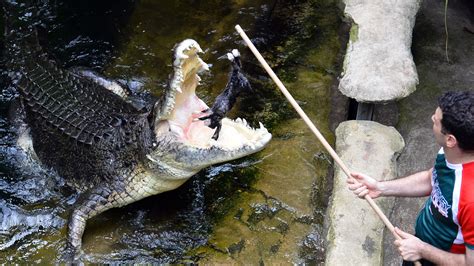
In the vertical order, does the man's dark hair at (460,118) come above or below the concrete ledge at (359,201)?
above

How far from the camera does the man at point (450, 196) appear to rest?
2299mm

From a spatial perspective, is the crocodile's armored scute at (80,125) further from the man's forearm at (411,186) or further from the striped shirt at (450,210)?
the striped shirt at (450,210)

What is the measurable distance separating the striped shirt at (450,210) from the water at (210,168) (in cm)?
96

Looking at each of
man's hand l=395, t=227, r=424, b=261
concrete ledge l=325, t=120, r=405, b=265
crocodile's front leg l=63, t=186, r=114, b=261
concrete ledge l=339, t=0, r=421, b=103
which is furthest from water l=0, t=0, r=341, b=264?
man's hand l=395, t=227, r=424, b=261

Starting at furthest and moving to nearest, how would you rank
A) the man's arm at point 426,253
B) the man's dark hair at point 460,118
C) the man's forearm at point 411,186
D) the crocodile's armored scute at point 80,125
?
the crocodile's armored scute at point 80,125, the man's forearm at point 411,186, the man's arm at point 426,253, the man's dark hair at point 460,118

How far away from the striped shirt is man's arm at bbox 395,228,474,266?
0.24ft

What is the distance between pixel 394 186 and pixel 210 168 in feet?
5.07

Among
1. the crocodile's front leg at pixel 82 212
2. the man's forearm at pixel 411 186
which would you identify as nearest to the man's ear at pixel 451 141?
the man's forearm at pixel 411 186

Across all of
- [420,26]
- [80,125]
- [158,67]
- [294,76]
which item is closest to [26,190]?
[80,125]

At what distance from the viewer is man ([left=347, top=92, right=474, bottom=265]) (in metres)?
2.30

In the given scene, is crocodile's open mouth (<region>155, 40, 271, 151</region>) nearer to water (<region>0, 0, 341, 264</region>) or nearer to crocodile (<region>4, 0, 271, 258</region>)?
crocodile (<region>4, 0, 271, 258</region>)

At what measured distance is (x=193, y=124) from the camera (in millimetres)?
3521

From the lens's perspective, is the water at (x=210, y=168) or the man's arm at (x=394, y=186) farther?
the water at (x=210, y=168)

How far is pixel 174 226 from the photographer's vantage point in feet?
12.2
